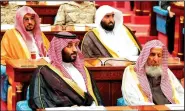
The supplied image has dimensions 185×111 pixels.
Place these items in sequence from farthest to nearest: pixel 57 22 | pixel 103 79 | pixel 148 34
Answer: pixel 148 34, pixel 57 22, pixel 103 79

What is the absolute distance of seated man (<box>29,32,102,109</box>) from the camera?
556cm

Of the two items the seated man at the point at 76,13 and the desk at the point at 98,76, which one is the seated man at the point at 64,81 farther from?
the seated man at the point at 76,13

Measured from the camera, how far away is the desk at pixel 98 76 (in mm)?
6047

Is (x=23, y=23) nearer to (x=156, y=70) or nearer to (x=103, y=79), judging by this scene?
(x=103, y=79)

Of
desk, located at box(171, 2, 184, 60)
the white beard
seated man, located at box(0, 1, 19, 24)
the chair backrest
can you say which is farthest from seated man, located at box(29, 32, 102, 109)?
the chair backrest

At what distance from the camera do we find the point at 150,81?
6016mm

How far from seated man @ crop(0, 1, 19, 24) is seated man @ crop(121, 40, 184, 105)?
4.15 meters

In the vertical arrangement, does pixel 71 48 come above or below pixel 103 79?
above

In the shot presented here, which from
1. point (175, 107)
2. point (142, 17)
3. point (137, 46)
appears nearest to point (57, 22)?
point (137, 46)

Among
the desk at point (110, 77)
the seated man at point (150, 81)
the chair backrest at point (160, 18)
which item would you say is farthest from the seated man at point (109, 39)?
the chair backrest at point (160, 18)

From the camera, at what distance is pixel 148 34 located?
12016 mm

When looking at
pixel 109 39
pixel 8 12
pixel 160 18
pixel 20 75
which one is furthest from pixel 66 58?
pixel 160 18

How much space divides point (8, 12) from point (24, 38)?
8.74ft

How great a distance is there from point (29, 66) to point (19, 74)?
4.8 inches
